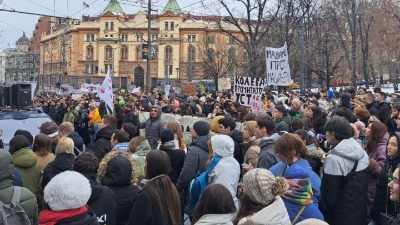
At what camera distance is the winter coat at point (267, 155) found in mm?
6129

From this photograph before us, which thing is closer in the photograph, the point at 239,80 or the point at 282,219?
the point at 282,219

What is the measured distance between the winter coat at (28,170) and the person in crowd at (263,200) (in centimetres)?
321

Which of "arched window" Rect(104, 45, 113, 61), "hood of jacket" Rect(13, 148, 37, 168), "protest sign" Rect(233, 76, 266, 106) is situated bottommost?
"hood of jacket" Rect(13, 148, 37, 168)

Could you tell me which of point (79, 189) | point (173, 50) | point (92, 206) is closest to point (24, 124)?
point (92, 206)

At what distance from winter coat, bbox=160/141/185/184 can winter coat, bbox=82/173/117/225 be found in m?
2.18

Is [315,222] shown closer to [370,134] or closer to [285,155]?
[285,155]

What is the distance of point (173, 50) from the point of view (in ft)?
306

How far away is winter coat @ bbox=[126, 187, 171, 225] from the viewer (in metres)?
4.82

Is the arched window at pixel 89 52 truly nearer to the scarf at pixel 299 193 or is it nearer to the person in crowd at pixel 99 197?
the person in crowd at pixel 99 197

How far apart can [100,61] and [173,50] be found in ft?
43.8

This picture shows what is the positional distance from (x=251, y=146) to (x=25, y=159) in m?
2.76

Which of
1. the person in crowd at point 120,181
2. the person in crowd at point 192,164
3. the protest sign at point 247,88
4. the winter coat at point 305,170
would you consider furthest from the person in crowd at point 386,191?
the protest sign at point 247,88

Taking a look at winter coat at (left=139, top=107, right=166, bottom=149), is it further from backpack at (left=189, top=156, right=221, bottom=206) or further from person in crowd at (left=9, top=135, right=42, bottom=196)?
backpack at (left=189, top=156, right=221, bottom=206)

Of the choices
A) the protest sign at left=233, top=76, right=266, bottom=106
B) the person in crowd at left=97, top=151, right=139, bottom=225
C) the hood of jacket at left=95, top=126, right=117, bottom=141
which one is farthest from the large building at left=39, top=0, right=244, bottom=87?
the person in crowd at left=97, top=151, right=139, bottom=225
